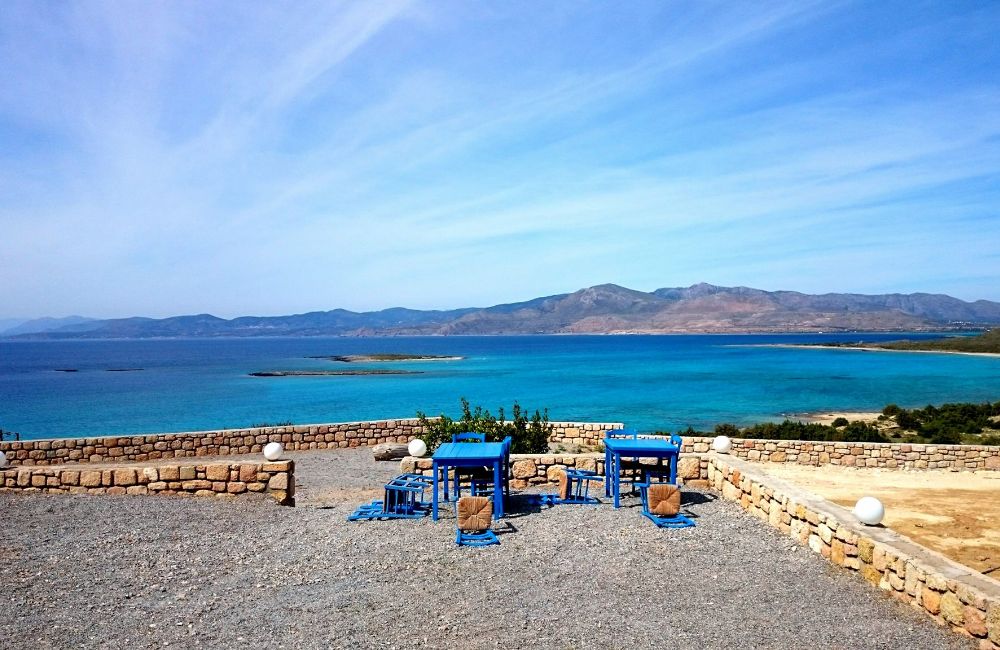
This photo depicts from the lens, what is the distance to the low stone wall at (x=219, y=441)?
14.5 meters

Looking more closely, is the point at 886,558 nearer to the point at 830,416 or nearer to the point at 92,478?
the point at 92,478

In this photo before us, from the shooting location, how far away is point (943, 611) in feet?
16.7

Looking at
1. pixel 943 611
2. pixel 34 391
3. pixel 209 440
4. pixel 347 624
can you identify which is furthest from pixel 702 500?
pixel 34 391

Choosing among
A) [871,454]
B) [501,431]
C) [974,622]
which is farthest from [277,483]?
[871,454]

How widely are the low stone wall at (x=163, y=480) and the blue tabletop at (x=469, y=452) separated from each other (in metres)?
2.36

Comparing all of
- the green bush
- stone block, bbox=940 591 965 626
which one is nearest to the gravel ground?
stone block, bbox=940 591 965 626

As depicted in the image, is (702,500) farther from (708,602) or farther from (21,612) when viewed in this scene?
(21,612)

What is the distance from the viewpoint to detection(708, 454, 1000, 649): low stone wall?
15.6 ft

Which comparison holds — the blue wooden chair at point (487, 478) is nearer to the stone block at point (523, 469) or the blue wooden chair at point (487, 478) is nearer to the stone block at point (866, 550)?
the stone block at point (523, 469)

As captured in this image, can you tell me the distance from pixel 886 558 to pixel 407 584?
Result: 4.30 metres

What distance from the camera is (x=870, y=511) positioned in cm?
654

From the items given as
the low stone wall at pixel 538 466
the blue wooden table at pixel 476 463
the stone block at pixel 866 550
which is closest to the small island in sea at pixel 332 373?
the low stone wall at pixel 538 466

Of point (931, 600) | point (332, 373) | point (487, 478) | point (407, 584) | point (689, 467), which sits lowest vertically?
point (332, 373)

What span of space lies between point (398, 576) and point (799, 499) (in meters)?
4.57
